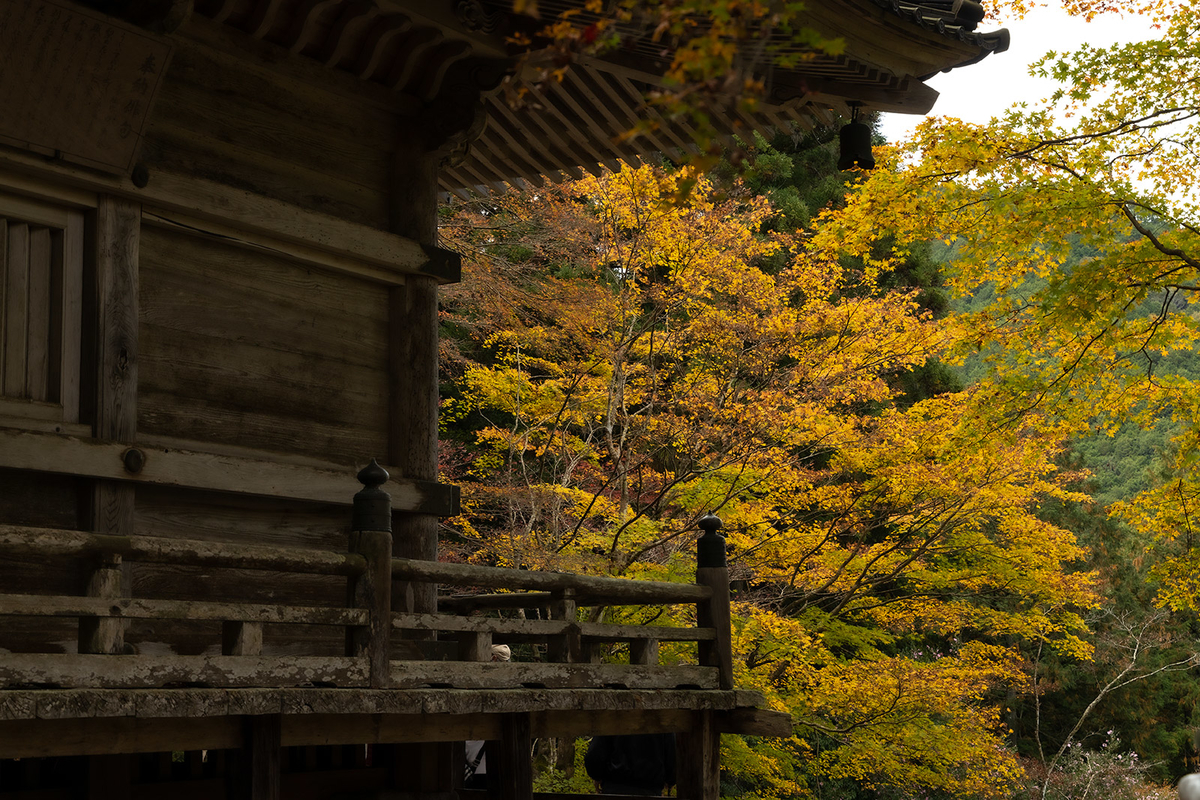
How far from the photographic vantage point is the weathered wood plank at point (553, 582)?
4.58 m

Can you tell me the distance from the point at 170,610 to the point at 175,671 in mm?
202

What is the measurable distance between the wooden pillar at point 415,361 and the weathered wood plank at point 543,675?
3.10 feet

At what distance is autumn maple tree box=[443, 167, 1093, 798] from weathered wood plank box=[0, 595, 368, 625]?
7563 mm

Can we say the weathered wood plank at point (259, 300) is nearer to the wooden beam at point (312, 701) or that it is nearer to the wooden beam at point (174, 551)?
the wooden beam at point (174, 551)

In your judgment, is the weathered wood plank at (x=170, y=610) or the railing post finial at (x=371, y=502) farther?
the railing post finial at (x=371, y=502)

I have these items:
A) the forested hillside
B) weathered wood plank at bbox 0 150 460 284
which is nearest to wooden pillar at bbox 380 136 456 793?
weathered wood plank at bbox 0 150 460 284

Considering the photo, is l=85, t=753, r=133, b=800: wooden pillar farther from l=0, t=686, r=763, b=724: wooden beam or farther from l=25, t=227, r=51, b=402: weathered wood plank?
l=25, t=227, r=51, b=402: weathered wood plank

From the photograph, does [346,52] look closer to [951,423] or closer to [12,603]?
[12,603]

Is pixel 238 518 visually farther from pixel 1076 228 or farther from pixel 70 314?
pixel 1076 228

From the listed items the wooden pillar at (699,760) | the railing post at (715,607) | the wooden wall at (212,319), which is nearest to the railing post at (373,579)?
the wooden wall at (212,319)

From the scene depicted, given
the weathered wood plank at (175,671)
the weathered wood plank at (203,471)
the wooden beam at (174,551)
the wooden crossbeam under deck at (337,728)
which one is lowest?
the wooden crossbeam under deck at (337,728)

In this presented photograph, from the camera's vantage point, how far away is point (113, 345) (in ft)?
14.8

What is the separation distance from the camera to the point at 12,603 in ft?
10.8

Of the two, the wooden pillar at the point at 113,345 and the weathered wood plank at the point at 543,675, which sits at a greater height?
the wooden pillar at the point at 113,345
